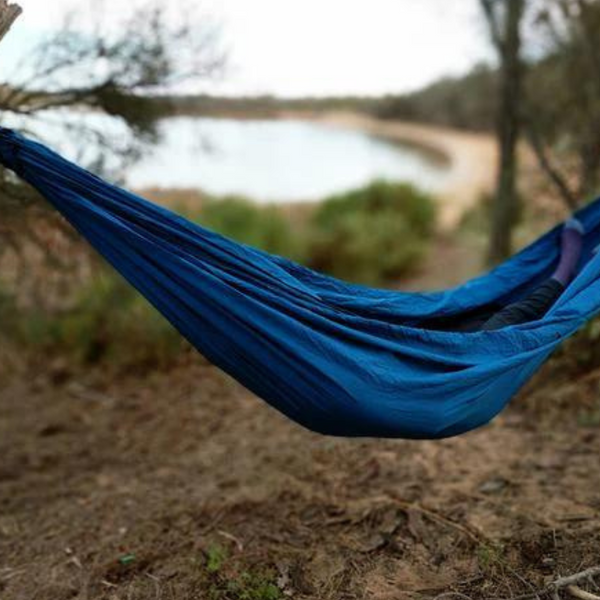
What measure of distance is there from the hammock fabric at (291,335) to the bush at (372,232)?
4853 millimetres

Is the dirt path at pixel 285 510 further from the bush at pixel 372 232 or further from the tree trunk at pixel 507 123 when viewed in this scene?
the bush at pixel 372 232

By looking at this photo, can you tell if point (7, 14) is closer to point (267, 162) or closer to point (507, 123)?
point (507, 123)

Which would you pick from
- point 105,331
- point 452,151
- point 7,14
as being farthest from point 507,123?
point 452,151

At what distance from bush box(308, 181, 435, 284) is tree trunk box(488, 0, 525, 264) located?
52.7 inches

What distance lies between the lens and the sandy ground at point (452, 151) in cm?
1127

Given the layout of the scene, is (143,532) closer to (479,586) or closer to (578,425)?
(479,586)

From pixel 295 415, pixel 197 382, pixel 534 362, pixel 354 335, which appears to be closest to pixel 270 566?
pixel 295 415

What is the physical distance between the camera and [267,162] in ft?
52.9

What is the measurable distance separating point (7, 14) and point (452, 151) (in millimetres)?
22012

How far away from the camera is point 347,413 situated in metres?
1.99

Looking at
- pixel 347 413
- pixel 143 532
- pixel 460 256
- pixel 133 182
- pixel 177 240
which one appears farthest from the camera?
pixel 460 256

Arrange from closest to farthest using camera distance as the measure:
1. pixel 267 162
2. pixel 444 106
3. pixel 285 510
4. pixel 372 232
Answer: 1. pixel 285 510
2. pixel 372 232
3. pixel 267 162
4. pixel 444 106

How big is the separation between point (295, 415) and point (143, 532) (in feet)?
3.11

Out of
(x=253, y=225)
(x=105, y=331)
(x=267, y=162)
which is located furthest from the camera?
(x=267, y=162)
